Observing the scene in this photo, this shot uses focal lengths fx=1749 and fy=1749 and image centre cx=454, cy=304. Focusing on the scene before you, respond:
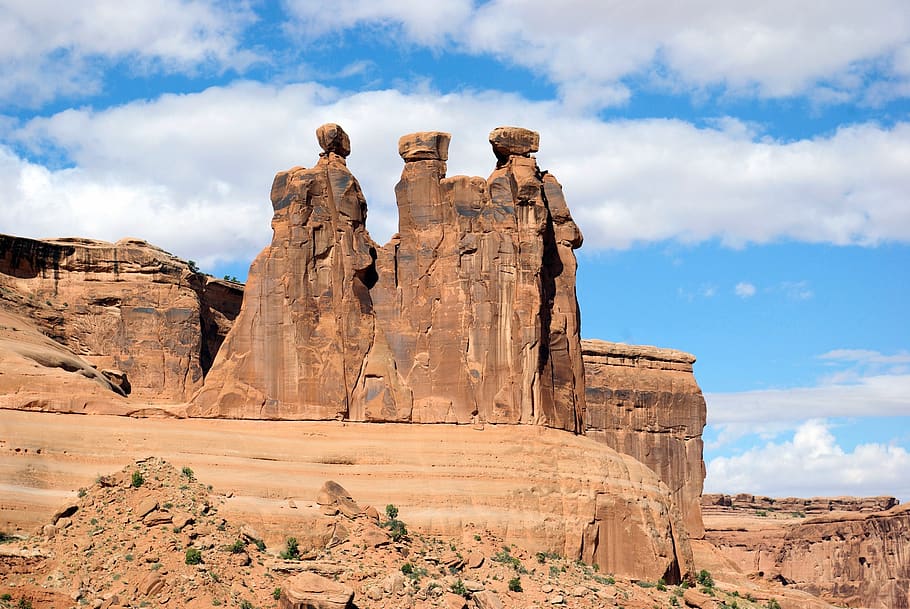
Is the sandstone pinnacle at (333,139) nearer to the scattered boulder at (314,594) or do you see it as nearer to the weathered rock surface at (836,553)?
the scattered boulder at (314,594)

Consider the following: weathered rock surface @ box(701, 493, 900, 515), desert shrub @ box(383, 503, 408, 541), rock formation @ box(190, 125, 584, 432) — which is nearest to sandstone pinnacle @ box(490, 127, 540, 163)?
rock formation @ box(190, 125, 584, 432)

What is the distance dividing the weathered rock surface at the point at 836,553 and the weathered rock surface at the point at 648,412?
10.3 metres

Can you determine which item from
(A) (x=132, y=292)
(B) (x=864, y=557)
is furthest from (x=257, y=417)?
(B) (x=864, y=557)

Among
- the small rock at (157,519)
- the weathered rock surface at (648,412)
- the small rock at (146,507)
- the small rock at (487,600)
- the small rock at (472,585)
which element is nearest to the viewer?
the small rock at (487,600)

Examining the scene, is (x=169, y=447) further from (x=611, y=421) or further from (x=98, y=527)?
(x=611, y=421)

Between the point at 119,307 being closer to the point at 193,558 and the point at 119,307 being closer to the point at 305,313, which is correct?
the point at 305,313

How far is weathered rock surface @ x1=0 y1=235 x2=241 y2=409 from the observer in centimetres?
8556

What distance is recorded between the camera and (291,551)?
60.1 m

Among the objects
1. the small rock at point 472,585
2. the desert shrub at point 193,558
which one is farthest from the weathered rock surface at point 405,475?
the desert shrub at point 193,558

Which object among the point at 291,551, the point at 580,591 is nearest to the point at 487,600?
the point at 580,591

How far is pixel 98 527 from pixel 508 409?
16.8 metres

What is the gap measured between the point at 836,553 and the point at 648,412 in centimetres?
2335

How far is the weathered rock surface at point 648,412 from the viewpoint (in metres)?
108

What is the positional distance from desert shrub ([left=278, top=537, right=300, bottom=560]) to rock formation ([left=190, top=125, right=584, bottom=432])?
8.56 m
